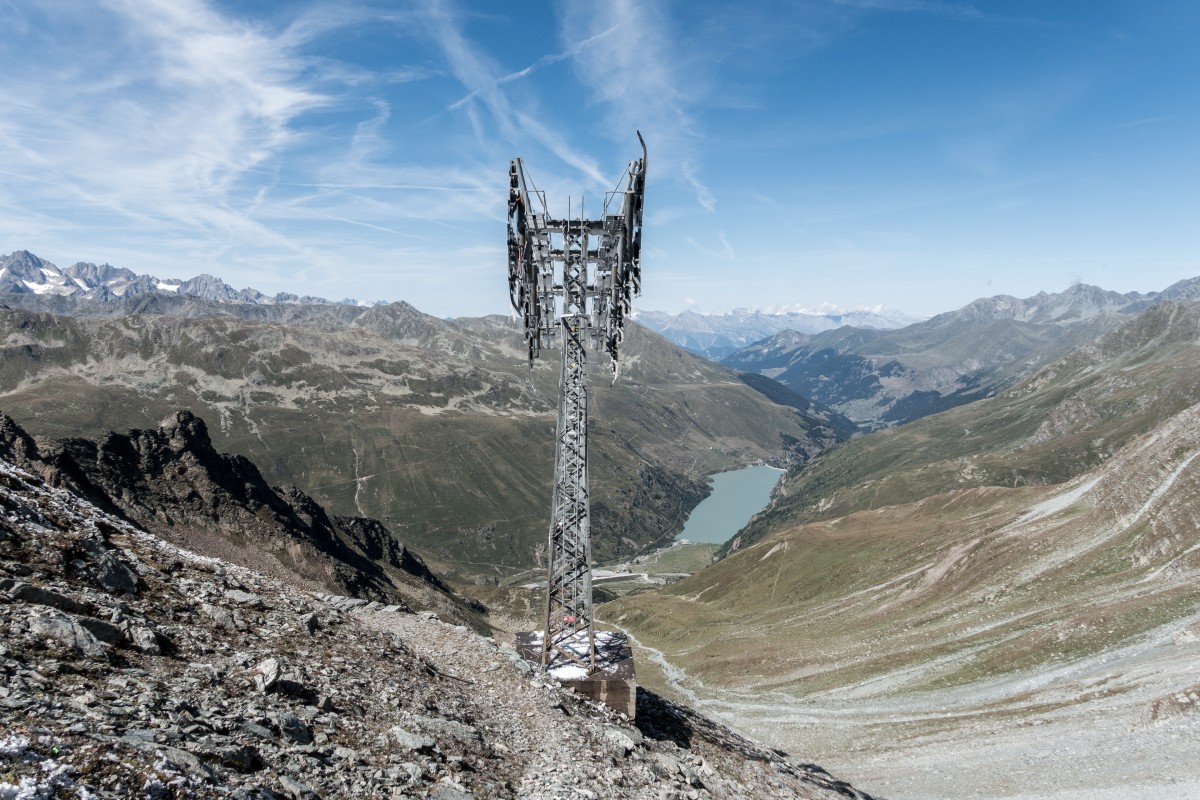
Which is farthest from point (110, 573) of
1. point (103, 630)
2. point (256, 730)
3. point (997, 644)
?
point (997, 644)

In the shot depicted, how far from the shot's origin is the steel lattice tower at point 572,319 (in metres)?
23.2

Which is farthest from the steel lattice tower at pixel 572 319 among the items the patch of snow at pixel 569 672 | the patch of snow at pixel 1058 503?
the patch of snow at pixel 1058 503

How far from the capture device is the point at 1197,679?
41219mm

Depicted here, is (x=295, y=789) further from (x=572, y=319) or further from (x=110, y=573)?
(x=572, y=319)

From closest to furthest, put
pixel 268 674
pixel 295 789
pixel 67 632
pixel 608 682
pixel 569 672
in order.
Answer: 1. pixel 295 789
2. pixel 67 632
3. pixel 268 674
4. pixel 608 682
5. pixel 569 672

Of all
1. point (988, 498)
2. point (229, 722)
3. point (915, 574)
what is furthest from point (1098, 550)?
point (229, 722)

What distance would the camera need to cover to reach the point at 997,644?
58.2 m

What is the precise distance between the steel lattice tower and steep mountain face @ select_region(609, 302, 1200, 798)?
93.1ft

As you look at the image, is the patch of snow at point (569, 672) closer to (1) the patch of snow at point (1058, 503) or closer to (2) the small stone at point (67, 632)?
(2) the small stone at point (67, 632)

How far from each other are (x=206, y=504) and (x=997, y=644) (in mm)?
111801

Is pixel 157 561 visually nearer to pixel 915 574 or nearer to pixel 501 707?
pixel 501 707

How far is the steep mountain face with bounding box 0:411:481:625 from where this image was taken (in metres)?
84.0

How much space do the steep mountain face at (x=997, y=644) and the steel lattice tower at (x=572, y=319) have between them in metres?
28.4

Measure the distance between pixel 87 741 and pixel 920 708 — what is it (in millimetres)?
57807
